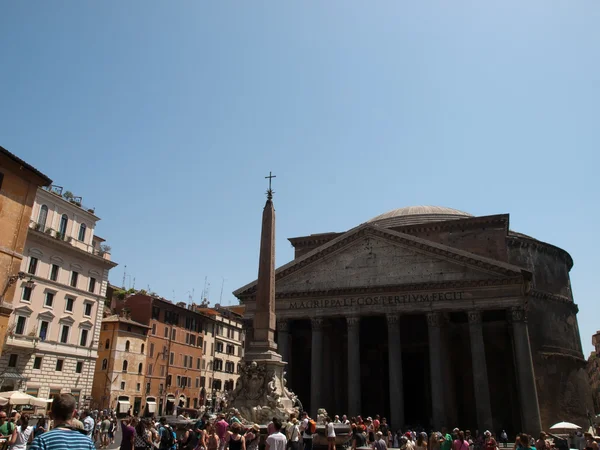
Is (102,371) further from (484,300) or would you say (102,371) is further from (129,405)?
(484,300)

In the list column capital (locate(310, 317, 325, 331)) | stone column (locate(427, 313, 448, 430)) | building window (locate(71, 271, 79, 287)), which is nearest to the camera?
stone column (locate(427, 313, 448, 430))

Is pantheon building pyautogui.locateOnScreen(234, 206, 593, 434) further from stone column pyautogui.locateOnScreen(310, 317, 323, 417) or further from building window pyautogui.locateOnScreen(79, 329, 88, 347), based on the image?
building window pyautogui.locateOnScreen(79, 329, 88, 347)

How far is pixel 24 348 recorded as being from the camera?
22.5 m

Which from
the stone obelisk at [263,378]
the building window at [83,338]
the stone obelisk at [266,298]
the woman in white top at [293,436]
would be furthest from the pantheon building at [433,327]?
the woman in white top at [293,436]

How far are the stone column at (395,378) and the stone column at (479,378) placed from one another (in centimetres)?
316

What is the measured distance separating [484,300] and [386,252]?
5062 millimetres

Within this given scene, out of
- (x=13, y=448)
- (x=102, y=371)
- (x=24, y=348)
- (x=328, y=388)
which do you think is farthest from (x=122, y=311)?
(x=13, y=448)

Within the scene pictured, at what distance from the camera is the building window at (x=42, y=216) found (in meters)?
24.2

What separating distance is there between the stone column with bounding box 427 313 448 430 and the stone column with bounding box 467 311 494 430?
139 centimetres

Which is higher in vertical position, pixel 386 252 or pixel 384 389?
pixel 386 252

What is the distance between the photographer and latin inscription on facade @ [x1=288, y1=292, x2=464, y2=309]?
22.9m

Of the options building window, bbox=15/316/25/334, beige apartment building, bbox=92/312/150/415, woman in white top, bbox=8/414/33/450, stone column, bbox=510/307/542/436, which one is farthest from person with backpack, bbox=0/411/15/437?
beige apartment building, bbox=92/312/150/415

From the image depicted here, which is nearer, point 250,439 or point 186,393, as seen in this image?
point 250,439

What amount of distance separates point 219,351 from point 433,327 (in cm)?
2618
